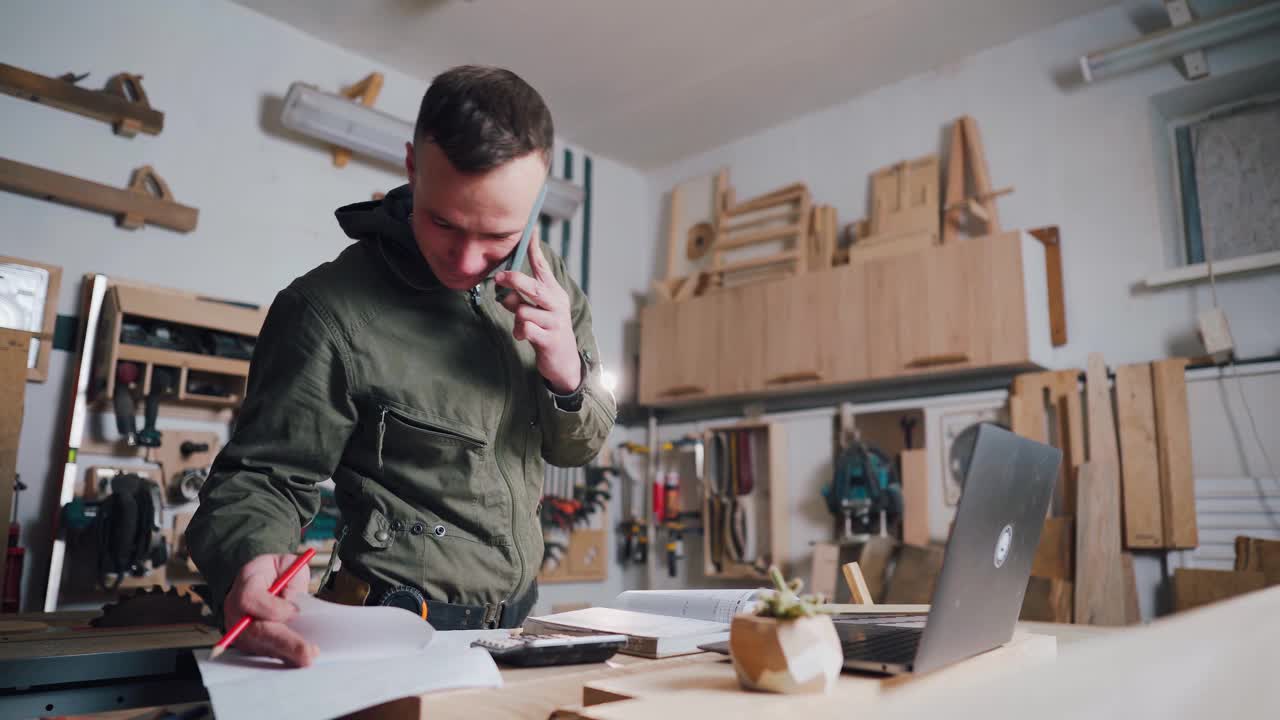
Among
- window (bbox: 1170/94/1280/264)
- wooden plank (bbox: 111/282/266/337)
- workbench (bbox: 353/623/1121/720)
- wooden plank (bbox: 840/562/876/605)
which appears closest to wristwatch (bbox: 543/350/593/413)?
workbench (bbox: 353/623/1121/720)

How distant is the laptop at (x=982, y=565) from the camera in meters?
0.73

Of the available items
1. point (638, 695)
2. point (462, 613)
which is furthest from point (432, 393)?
point (638, 695)

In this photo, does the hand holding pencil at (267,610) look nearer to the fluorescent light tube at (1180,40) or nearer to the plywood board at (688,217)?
the fluorescent light tube at (1180,40)

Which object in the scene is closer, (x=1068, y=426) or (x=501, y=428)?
(x=501, y=428)

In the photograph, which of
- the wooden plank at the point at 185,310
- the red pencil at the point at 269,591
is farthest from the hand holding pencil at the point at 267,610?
the wooden plank at the point at 185,310

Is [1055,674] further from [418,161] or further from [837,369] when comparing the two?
[837,369]

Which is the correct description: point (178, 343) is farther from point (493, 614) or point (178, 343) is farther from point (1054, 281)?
point (1054, 281)

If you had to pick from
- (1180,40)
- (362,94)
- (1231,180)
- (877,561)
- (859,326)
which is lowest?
(877,561)

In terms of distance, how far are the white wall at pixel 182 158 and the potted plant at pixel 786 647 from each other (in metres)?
3.16

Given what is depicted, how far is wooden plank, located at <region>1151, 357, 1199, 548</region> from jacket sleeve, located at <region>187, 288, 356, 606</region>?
10.0ft

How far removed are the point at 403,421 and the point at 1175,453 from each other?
2997 mm

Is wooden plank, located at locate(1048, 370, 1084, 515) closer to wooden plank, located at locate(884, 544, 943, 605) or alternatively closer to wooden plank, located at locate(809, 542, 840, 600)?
wooden plank, located at locate(884, 544, 943, 605)

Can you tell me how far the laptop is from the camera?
732mm

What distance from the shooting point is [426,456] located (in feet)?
3.94
